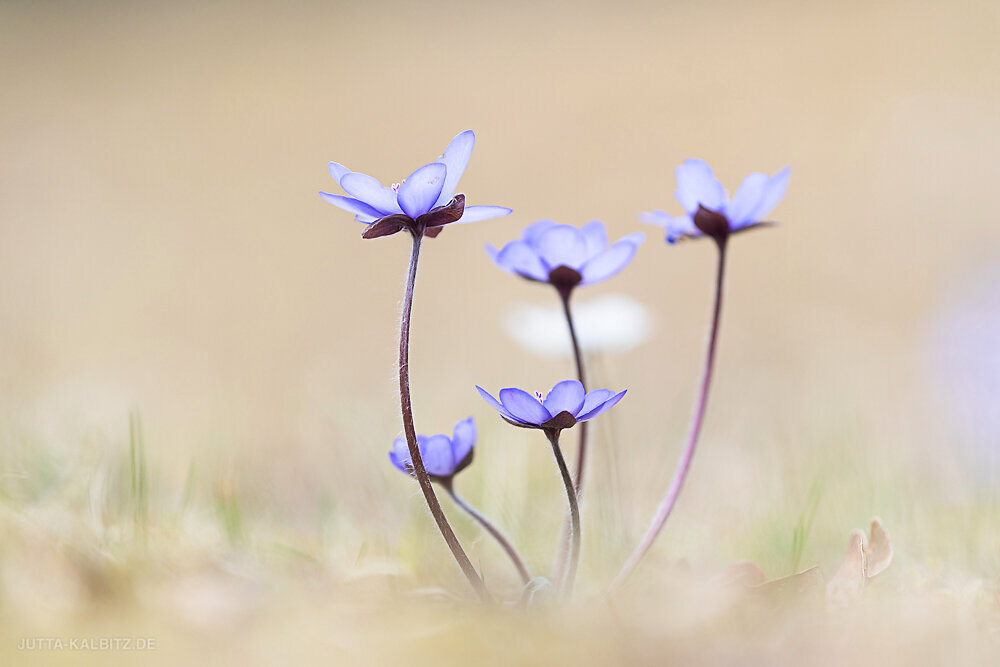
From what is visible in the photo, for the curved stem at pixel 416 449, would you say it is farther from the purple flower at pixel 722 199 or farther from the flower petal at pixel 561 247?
the purple flower at pixel 722 199

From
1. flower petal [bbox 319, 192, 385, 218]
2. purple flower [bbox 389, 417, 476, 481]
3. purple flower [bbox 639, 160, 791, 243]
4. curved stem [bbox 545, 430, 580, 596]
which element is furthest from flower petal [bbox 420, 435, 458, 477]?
purple flower [bbox 639, 160, 791, 243]

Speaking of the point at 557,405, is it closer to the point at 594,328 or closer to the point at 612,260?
the point at 612,260

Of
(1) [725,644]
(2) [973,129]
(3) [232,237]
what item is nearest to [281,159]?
(3) [232,237]

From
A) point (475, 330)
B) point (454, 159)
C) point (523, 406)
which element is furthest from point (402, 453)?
point (475, 330)

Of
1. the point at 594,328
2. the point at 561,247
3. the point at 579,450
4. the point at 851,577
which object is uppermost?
the point at 561,247

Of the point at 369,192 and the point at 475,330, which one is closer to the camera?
the point at 369,192

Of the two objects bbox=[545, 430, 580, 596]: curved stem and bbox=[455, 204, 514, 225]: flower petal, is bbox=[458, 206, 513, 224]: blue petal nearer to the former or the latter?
bbox=[455, 204, 514, 225]: flower petal

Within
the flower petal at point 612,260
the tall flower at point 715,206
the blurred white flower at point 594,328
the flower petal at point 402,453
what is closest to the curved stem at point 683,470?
the tall flower at point 715,206
